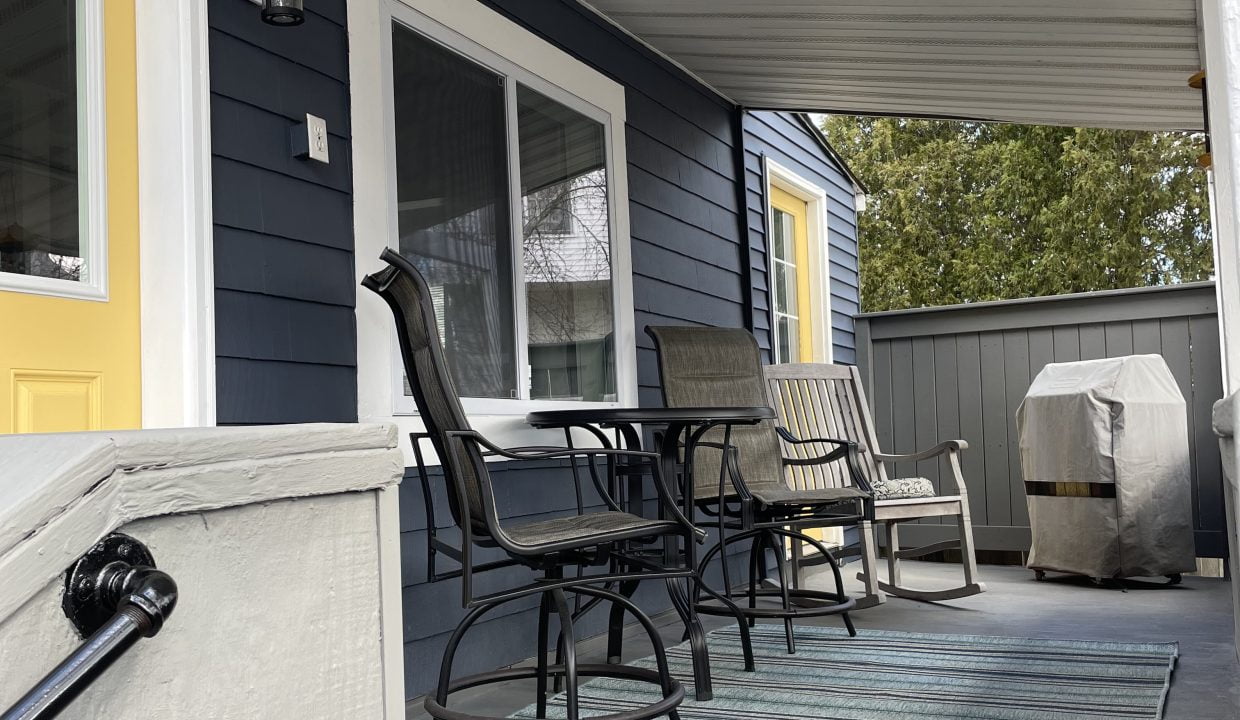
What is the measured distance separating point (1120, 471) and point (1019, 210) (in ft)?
42.2

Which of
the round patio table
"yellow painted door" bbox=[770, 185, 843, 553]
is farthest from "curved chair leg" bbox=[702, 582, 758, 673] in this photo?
"yellow painted door" bbox=[770, 185, 843, 553]

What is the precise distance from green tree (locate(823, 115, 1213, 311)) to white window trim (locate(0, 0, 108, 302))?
48.1ft

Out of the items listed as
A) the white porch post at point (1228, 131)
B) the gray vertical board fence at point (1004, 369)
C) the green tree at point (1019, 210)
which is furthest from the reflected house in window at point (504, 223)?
the green tree at point (1019, 210)

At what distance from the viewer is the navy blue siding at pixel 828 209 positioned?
5340 millimetres

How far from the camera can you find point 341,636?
808 mm

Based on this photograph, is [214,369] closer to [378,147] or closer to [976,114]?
[378,147]

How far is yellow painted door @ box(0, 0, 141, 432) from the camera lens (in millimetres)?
1915

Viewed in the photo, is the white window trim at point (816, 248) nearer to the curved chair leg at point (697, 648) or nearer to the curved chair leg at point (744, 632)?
the curved chair leg at point (744, 632)

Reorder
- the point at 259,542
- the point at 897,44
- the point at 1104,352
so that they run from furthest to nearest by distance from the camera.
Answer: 1. the point at 1104,352
2. the point at 897,44
3. the point at 259,542

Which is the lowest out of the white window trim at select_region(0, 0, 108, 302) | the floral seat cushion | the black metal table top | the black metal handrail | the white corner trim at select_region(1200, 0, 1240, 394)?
the floral seat cushion

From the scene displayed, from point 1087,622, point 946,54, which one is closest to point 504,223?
point 946,54

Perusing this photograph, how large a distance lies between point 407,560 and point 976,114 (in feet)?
12.7

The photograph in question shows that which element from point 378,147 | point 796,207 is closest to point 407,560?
point 378,147

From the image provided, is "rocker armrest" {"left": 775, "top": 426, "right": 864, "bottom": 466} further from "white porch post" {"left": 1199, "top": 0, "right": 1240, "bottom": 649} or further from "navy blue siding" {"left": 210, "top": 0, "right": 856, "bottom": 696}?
"white porch post" {"left": 1199, "top": 0, "right": 1240, "bottom": 649}
